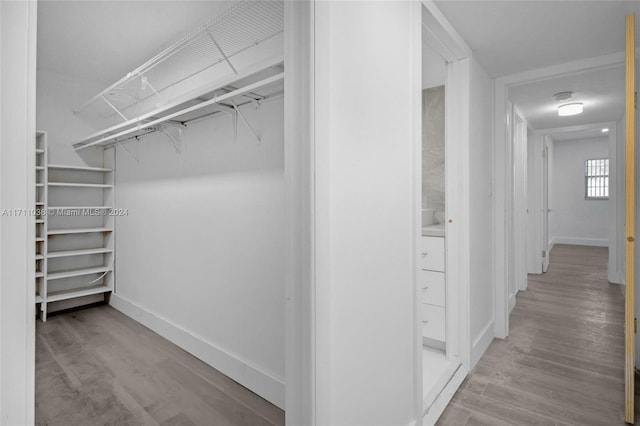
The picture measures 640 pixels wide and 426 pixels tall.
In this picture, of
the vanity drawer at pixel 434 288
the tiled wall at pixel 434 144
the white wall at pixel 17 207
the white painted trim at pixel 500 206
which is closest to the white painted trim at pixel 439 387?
the vanity drawer at pixel 434 288

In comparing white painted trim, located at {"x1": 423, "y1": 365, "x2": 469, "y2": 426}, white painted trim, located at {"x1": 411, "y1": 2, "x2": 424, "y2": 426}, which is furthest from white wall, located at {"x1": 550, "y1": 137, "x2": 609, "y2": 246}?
white painted trim, located at {"x1": 411, "y1": 2, "x2": 424, "y2": 426}

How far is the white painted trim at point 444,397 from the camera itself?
A: 5.83 feet

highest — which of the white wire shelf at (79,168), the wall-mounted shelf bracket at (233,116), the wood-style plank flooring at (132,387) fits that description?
the wall-mounted shelf bracket at (233,116)

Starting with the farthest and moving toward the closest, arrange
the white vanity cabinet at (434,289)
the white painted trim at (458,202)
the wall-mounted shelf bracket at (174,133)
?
the wall-mounted shelf bracket at (174,133), the white vanity cabinet at (434,289), the white painted trim at (458,202)

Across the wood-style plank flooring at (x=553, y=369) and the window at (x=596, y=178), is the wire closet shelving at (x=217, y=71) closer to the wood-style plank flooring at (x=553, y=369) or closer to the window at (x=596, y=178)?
the wood-style plank flooring at (x=553, y=369)

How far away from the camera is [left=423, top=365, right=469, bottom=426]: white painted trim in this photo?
1776 millimetres

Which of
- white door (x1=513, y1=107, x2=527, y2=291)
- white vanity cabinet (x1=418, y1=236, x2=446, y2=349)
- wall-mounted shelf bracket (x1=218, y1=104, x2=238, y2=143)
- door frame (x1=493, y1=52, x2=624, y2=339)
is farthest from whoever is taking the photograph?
white door (x1=513, y1=107, x2=527, y2=291)

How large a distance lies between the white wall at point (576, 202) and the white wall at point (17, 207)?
9.46 m

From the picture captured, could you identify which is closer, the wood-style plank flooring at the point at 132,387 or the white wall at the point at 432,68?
the wood-style plank flooring at the point at 132,387

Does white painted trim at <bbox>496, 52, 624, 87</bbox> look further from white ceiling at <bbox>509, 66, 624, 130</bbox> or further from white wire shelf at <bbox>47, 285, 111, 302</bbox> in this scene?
white wire shelf at <bbox>47, 285, 111, 302</bbox>

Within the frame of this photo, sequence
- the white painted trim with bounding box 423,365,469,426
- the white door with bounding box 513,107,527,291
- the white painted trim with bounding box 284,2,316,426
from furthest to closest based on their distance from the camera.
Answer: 1. the white door with bounding box 513,107,527,291
2. the white painted trim with bounding box 423,365,469,426
3. the white painted trim with bounding box 284,2,316,426

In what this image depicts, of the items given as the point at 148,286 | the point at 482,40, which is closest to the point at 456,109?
the point at 482,40

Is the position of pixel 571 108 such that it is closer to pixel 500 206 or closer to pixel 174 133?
pixel 500 206

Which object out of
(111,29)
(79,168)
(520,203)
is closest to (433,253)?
(520,203)
